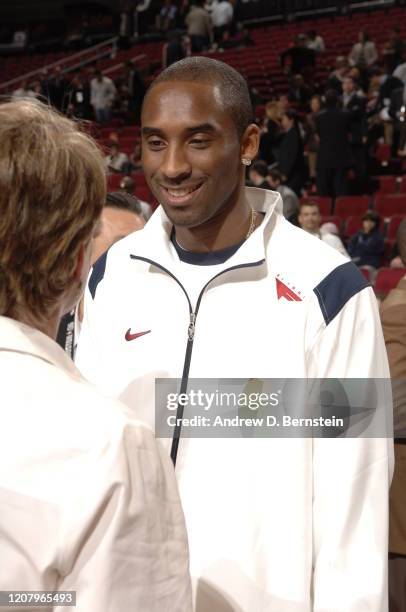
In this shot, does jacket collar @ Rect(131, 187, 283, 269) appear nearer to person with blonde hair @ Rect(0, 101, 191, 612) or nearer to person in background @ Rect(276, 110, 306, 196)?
person with blonde hair @ Rect(0, 101, 191, 612)

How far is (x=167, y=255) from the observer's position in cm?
207

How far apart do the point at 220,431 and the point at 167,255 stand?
414 mm

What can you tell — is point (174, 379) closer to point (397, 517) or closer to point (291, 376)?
point (291, 376)

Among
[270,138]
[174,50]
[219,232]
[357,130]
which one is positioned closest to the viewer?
[219,232]

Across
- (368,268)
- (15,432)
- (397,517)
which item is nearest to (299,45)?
(368,268)

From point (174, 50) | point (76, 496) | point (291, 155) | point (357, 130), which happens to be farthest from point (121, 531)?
point (174, 50)

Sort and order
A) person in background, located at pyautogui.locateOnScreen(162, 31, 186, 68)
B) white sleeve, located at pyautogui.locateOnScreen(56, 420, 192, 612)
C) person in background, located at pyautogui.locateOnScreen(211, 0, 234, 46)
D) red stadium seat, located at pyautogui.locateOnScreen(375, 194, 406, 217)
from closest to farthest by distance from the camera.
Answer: white sleeve, located at pyautogui.locateOnScreen(56, 420, 192, 612), red stadium seat, located at pyautogui.locateOnScreen(375, 194, 406, 217), person in background, located at pyautogui.locateOnScreen(162, 31, 186, 68), person in background, located at pyautogui.locateOnScreen(211, 0, 234, 46)

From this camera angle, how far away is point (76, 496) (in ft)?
3.65

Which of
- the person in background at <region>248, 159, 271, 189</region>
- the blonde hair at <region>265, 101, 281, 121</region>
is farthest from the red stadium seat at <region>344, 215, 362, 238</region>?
the blonde hair at <region>265, 101, 281, 121</region>

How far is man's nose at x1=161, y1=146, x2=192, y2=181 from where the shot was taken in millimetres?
1965

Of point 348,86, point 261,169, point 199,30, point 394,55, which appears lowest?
point 261,169

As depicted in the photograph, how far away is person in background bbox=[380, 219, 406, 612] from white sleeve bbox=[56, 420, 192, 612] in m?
1.37

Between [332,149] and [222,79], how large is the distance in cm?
868

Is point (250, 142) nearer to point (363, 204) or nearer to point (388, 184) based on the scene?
point (363, 204)
